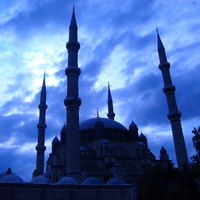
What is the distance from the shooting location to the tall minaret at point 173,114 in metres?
25.7

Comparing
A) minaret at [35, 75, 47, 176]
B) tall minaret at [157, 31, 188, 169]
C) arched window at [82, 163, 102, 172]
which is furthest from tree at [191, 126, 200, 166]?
minaret at [35, 75, 47, 176]

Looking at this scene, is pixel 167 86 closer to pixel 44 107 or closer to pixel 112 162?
pixel 112 162

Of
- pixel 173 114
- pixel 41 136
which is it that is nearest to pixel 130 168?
pixel 173 114

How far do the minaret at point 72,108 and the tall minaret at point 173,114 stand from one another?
33.3 feet

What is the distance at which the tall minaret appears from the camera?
25.7 meters

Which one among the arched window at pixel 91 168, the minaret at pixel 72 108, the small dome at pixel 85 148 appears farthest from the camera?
the small dome at pixel 85 148

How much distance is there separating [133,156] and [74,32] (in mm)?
16098

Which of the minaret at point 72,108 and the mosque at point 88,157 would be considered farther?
the minaret at point 72,108

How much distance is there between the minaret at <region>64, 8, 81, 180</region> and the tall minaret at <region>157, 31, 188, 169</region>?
10138 mm

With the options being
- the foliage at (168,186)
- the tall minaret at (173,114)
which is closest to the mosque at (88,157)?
the tall minaret at (173,114)

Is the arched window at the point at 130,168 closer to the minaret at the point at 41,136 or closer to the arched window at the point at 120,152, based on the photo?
the arched window at the point at 120,152

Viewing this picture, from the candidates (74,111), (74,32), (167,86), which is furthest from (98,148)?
(74,32)

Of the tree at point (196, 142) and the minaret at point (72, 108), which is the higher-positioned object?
the minaret at point (72, 108)

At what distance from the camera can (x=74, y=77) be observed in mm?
25141
